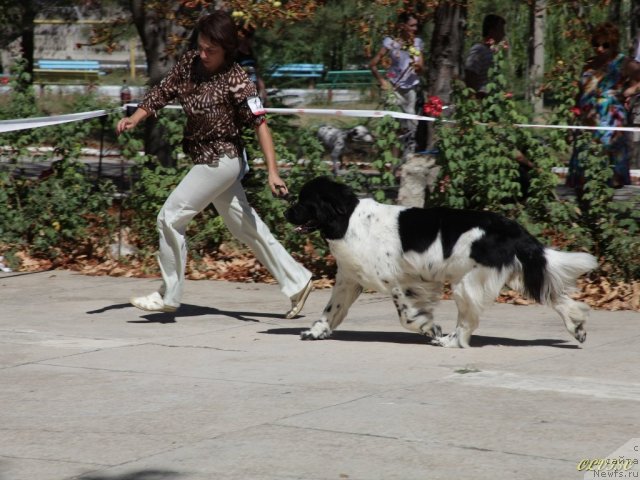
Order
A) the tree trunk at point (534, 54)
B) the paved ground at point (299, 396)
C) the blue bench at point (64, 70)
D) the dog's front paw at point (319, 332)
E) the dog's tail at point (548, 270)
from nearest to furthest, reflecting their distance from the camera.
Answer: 1. the paved ground at point (299, 396)
2. the dog's tail at point (548, 270)
3. the dog's front paw at point (319, 332)
4. the tree trunk at point (534, 54)
5. the blue bench at point (64, 70)

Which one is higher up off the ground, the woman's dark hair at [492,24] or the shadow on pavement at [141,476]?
the woman's dark hair at [492,24]

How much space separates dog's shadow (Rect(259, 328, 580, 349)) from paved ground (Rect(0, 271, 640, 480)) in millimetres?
20

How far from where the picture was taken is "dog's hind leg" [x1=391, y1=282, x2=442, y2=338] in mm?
7406

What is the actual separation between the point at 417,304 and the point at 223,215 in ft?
5.69

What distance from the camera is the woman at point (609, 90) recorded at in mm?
10516

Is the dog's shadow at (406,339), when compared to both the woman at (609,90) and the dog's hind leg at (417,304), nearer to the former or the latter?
the dog's hind leg at (417,304)

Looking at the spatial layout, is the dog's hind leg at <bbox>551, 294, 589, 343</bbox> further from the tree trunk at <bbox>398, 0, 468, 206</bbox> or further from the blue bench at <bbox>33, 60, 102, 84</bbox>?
the blue bench at <bbox>33, 60, 102, 84</bbox>

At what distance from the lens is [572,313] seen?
287 inches

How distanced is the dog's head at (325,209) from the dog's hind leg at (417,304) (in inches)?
21.6

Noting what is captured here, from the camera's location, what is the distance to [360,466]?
16.1 feet

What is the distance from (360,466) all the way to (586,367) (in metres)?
2.38

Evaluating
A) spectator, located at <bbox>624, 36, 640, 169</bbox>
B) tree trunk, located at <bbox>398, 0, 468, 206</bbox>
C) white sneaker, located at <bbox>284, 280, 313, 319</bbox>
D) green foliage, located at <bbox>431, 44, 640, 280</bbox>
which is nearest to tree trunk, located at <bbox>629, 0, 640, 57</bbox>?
spectator, located at <bbox>624, 36, 640, 169</bbox>

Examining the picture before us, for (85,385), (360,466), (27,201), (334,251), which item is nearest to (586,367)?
(334,251)

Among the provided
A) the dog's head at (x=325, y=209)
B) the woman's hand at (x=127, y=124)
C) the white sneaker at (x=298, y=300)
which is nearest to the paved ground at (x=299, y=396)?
the white sneaker at (x=298, y=300)
